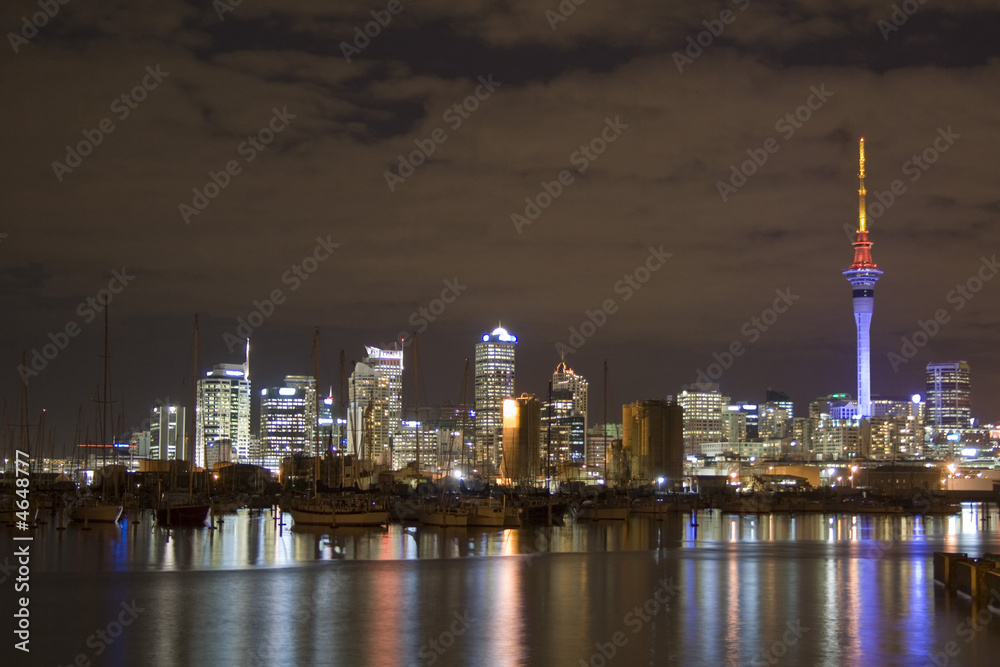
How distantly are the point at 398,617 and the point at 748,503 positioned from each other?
92.5 m

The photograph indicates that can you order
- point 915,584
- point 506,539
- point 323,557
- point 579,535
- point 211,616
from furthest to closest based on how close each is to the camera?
point 579,535 → point 506,539 → point 323,557 → point 915,584 → point 211,616

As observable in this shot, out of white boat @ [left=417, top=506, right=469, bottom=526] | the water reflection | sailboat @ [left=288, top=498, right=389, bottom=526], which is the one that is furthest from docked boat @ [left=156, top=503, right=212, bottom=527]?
white boat @ [left=417, top=506, right=469, bottom=526]

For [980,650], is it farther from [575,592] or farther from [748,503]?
[748,503]

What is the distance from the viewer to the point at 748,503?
4628 inches

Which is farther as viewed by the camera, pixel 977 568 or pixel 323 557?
pixel 323 557

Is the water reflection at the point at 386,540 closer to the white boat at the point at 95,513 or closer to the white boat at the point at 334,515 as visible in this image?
the white boat at the point at 334,515

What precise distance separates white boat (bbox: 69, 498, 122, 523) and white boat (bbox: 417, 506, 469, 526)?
64.5ft

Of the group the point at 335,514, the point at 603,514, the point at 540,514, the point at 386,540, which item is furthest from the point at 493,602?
the point at 603,514

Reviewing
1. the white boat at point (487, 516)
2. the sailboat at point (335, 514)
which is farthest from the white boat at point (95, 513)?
the white boat at point (487, 516)

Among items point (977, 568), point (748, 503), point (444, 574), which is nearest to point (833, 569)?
point (977, 568)

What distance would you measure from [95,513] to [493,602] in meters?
48.4

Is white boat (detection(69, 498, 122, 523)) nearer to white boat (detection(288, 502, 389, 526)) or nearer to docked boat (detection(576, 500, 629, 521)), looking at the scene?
white boat (detection(288, 502, 389, 526))

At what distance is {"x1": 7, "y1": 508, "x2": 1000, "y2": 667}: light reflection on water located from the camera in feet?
81.2

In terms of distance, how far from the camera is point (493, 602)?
32.7 m
